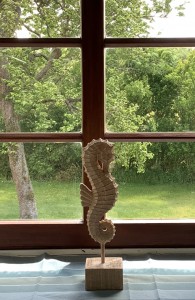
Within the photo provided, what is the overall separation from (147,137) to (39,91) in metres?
0.46

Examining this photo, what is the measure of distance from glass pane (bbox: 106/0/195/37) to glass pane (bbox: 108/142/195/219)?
0.44 meters

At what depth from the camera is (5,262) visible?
80.2 inches

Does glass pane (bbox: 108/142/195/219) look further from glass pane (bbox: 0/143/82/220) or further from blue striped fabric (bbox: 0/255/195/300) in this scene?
blue striped fabric (bbox: 0/255/195/300)

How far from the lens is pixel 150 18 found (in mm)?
2180

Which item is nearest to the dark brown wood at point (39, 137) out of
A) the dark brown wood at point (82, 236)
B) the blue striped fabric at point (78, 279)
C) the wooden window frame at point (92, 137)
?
the wooden window frame at point (92, 137)

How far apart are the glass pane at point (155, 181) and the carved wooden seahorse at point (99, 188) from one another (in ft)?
1.38

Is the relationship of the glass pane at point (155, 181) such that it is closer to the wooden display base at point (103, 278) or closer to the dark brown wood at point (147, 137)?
the dark brown wood at point (147, 137)

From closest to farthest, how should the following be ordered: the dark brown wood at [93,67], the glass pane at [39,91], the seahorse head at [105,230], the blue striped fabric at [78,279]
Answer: the blue striped fabric at [78,279] → the seahorse head at [105,230] → the dark brown wood at [93,67] → the glass pane at [39,91]

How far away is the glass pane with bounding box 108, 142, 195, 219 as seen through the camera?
2.24 meters

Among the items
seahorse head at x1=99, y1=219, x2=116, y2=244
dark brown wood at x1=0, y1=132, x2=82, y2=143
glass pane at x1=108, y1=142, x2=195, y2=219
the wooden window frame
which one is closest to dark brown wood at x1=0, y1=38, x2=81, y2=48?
the wooden window frame

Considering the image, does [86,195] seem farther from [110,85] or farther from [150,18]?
[150,18]

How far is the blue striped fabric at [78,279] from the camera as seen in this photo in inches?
67.3

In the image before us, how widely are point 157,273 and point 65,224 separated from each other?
424 millimetres

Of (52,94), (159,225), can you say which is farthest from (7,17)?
(159,225)
